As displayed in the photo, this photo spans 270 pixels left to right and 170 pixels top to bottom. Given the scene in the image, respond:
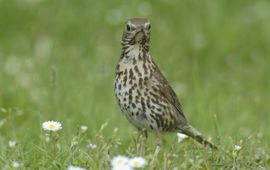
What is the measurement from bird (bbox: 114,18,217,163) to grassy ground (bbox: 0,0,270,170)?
0.22 meters

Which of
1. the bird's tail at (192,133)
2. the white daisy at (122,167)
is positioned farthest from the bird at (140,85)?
the white daisy at (122,167)

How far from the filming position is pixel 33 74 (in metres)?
10.7

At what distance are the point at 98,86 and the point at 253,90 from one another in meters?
1.93

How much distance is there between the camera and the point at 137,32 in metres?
7.63

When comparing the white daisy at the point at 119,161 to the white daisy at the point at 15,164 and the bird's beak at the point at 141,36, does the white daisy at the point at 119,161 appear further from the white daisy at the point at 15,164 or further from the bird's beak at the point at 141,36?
the bird's beak at the point at 141,36

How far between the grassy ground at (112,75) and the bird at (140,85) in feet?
0.73

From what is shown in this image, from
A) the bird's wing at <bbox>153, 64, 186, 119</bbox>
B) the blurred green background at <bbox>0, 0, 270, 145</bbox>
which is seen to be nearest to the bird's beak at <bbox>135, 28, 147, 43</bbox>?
the bird's wing at <bbox>153, 64, 186, 119</bbox>

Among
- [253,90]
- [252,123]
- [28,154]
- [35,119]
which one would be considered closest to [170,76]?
[253,90]

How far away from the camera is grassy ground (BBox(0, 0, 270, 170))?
6.86 m

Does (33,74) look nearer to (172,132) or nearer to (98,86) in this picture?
(98,86)

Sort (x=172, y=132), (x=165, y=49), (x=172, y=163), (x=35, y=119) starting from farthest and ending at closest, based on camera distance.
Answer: (x=165, y=49) < (x=35, y=119) < (x=172, y=132) < (x=172, y=163)

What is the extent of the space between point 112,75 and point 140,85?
12.8 ft

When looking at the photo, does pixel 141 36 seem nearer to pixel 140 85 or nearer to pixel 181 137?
pixel 140 85

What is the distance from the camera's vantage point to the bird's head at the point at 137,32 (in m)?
7.61
